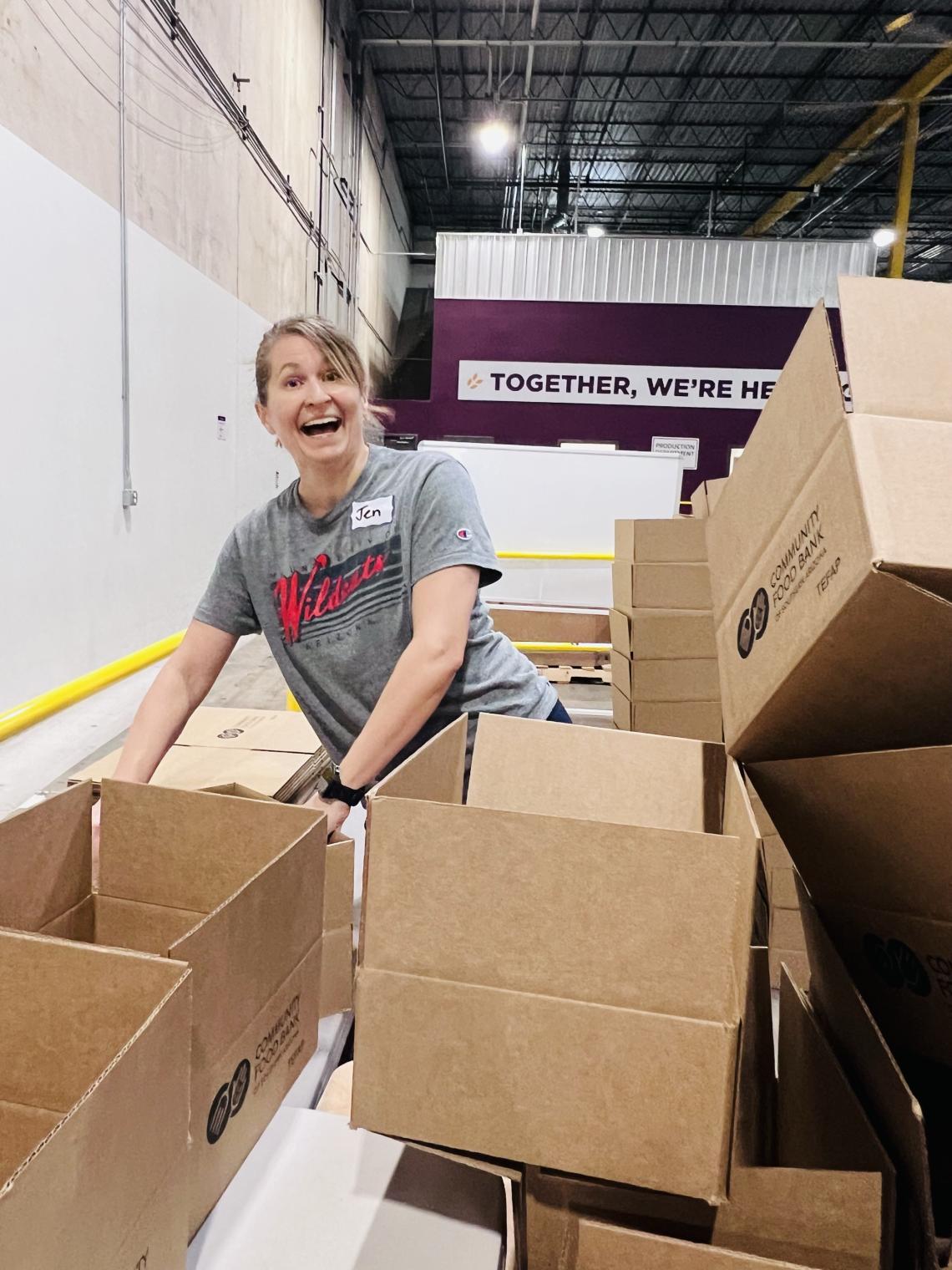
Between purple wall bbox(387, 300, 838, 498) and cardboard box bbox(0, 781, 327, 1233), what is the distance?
24.8 feet

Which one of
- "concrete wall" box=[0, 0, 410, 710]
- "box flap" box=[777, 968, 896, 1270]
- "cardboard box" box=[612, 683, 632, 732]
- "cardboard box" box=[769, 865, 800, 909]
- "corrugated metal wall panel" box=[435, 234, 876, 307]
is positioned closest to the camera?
"box flap" box=[777, 968, 896, 1270]

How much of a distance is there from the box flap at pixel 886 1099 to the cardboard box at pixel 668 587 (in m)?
2.12

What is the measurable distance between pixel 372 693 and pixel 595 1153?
834 mm

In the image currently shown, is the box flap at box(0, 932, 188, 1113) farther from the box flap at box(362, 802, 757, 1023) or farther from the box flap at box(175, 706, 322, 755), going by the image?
the box flap at box(175, 706, 322, 755)

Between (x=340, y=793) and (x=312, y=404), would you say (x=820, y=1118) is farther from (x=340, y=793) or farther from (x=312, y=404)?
(x=312, y=404)

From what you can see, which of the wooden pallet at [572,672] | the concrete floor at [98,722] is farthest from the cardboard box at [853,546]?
the wooden pallet at [572,672]

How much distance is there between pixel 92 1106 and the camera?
39 cm

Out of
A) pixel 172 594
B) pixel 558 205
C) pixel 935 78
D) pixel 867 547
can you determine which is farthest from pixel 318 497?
pixel 558 205

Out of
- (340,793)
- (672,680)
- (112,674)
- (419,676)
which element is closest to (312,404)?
(419,676)

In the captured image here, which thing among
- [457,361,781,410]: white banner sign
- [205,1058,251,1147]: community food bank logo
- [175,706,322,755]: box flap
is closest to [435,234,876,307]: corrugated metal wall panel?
[457,361,781,410]: white banner sign

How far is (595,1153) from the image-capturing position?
566 millimetres

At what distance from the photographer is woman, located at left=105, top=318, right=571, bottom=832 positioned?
4.04 ft

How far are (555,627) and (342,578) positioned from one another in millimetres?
2934

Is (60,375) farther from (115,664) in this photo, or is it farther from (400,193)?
(400,193)
